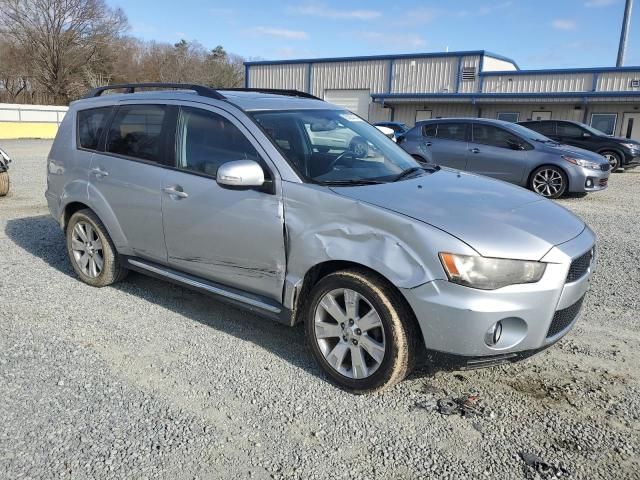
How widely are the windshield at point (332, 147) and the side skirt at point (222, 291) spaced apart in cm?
91

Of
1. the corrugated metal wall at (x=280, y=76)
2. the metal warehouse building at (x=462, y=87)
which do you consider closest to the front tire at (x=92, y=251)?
the metal warehouse building at (x=462, y=87)

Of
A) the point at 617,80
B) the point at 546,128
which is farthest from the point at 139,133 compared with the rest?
the point at 617,80

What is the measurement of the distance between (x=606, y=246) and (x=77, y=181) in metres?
6.23

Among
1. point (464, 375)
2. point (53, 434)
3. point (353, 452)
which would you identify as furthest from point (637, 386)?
point (53, 434)

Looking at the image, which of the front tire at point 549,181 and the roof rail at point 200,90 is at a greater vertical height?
the roof rail at point 200,90

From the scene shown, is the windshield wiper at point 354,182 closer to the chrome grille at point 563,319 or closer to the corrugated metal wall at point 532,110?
the chrome grille at point 563,319

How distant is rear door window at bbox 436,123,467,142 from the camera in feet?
38.3

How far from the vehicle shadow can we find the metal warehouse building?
27697 mm

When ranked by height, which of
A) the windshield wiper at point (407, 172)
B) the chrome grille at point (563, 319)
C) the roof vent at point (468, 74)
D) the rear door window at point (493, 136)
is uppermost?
the roof vent at point (468, 74)

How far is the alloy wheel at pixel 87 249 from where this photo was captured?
5.08 m

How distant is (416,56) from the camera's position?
3466 cm

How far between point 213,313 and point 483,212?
2.44m

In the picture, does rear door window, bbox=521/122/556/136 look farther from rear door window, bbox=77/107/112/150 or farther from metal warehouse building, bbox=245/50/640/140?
rear door window, bbox=77/107/112/150

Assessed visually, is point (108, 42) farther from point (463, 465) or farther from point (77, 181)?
point (463, 465)
